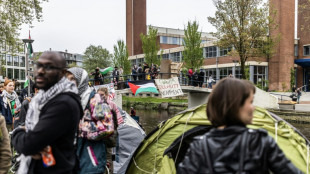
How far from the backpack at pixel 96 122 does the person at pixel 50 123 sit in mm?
1026

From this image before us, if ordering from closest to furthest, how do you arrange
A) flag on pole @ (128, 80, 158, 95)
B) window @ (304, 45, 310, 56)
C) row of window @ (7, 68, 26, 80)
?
1. flag on pole @ (128, 80, 158, 95)
2. window @ (304, 45, 310, 56)
3. row of window @ (7, 68, 26, 80)

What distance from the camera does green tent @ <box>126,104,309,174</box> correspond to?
3.44 meters

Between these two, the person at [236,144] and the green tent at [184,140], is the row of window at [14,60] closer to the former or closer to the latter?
the green tent at [184,140]

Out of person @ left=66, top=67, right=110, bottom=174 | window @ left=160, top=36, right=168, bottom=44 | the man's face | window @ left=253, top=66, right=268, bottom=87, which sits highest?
window @ left=160, top=36, right=168, bottom=44

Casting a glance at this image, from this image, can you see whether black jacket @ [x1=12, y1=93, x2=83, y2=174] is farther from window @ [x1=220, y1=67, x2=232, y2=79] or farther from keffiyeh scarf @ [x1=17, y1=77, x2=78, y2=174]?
window @ [x1=220, y1=67, x2=232, y2=79]

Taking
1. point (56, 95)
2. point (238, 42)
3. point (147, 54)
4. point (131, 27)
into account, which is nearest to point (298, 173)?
point (56, 95)

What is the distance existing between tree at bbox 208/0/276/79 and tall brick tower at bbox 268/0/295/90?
1318 centimetres

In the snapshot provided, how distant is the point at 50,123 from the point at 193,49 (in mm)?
29774

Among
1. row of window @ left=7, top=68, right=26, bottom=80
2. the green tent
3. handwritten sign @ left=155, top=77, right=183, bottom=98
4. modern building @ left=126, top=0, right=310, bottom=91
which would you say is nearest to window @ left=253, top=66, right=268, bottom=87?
modern building @ left=126, top=0, right=310, bottom=91

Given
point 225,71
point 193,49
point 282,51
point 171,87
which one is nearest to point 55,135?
point 171,87

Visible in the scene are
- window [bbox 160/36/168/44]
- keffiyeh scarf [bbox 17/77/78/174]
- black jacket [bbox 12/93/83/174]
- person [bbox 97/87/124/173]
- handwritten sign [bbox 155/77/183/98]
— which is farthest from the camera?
window [bbox 160/36/168/44]

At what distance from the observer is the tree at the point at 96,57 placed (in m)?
68.1

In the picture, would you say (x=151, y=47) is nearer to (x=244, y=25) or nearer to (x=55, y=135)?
(x=244, y=25)

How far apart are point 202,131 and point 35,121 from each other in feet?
10.5
